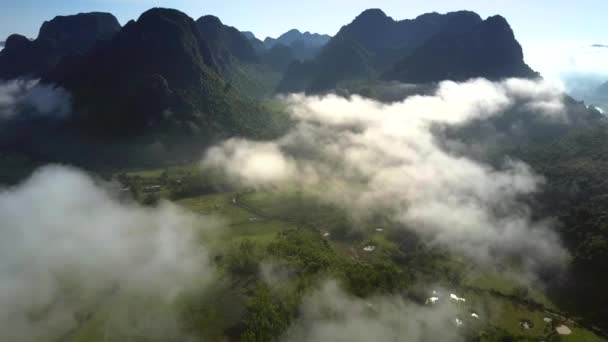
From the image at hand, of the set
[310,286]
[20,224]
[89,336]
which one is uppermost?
[20,224]

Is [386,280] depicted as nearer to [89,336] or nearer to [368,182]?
[89,336]

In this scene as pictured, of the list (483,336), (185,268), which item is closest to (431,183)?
(483,336)

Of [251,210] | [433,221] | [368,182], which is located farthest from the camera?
[368,182]

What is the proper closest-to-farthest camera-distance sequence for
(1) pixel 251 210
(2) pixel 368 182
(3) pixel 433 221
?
(3) pixel 433 221, (1) pixel 251 210, (2) pixel 368 182

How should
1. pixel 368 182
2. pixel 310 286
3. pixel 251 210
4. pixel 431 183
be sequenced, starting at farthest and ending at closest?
pixel 368 182 → pixel 431 183 → pixel 251 210 → pixel 310 286

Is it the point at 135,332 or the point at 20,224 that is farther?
the point at 20,224

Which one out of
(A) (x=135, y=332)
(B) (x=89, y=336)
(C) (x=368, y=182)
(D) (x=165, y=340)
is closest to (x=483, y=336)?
(D) (x=165, y=340)

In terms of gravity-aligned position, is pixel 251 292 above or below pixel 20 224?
below

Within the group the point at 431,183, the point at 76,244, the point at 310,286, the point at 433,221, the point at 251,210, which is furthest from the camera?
the point at 431,183

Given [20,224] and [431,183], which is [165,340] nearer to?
[20,224]
